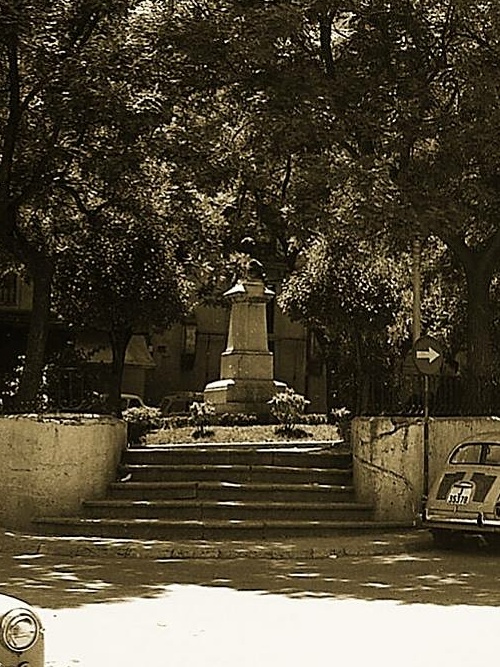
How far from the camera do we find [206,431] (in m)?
25.6

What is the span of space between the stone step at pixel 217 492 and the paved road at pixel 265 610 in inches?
115

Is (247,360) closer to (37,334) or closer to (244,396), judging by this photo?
(244,396)

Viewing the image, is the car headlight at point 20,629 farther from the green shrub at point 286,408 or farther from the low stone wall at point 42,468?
the green shrub at point 286,408

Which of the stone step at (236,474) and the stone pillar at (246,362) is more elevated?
the stone pillar at (246,362)

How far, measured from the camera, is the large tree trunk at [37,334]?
20.1 m

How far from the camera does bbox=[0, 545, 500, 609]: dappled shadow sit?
11.8 metres

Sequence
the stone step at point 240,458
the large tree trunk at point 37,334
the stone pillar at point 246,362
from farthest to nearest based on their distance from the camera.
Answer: the stone pillar at point 246,362, the large tree trunk at point 37,334, the stone step at point 240,458

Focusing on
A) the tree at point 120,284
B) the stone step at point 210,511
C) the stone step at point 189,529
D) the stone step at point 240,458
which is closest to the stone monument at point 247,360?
the tree at point 120,284

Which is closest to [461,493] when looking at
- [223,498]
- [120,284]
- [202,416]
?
[223,498]

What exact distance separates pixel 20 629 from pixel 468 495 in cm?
1145

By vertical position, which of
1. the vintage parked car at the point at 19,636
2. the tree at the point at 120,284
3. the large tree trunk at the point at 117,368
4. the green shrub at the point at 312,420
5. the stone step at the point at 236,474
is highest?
the tree at the point at 120,284

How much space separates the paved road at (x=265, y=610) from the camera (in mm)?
8523

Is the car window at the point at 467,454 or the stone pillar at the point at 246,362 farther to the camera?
the stone pillar at the point at 246,362

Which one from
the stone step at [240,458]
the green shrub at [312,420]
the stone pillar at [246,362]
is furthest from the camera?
the green shrub at [312,420]
